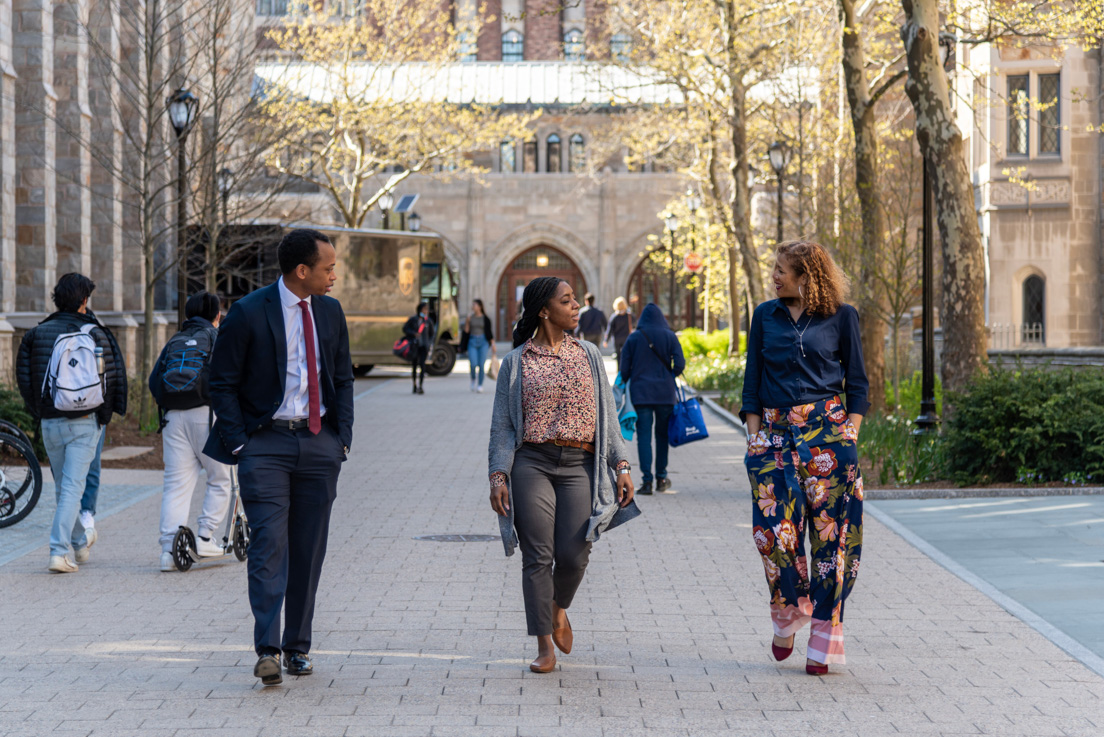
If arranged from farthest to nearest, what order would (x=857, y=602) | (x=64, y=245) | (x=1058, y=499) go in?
1. (x=64, y=245)
2. (x=1058, y=499)
3. (x=857, y=602)

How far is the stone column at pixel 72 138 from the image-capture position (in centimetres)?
2348

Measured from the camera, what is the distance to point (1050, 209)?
31.1 m

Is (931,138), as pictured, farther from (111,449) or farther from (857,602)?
(111,449)

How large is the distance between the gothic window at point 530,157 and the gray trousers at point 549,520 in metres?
52.1

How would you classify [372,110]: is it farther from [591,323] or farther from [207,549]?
[207,549]

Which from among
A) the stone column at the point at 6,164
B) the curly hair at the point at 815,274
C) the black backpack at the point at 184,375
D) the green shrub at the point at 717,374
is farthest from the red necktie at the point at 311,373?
the green shrub at the point at 717,374

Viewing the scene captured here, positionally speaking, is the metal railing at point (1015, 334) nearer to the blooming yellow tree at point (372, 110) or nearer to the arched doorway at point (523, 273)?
the blooming yellow tree at point (372, 110)

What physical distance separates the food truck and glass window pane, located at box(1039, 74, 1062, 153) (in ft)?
47.9

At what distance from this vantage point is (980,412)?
40.7 ft

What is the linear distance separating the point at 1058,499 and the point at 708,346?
75.0ft

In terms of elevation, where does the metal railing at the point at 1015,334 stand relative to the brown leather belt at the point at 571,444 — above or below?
above

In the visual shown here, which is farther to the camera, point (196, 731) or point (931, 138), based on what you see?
point (931, 138)

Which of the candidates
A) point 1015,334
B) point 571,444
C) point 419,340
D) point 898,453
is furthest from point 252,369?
point 1015,334

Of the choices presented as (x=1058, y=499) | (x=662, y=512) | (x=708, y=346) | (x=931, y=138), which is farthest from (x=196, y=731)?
(x=708, y=346)
